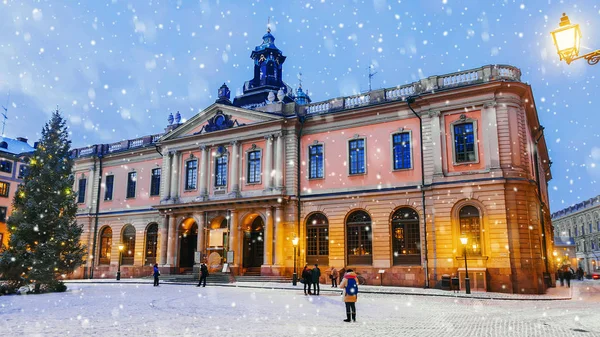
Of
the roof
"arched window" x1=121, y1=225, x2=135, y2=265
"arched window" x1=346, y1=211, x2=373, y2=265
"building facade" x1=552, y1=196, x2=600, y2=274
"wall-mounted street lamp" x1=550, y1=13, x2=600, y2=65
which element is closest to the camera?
"wall-mounted street lamp" x1=550, y1=13, x2=600, y2=65

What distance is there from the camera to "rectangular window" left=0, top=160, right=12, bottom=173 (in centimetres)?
5294

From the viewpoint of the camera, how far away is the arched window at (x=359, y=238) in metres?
29.4

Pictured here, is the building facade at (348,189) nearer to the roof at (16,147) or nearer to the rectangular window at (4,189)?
the rectangular window at (4,189)

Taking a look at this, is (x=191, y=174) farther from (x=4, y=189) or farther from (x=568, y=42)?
(x=568, y=42)

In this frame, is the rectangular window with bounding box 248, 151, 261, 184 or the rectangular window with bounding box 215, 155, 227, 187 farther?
the rectangular window with bounding box 215, 155, 227, 187

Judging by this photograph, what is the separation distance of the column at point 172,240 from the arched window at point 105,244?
8.67 m

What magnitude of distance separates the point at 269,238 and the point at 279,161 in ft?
17.1

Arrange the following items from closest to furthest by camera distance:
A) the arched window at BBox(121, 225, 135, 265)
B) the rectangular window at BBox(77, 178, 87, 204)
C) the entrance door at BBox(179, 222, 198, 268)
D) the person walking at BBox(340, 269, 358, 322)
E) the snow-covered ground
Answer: the snow-covered ground
the person walking at BBox(340, 269, 358, 322)
the entrance door at BBox(179, 222, 198, 268)
the arched window at BBox(121, 225, 135, 265)
the rectangular window at BBox(77, 178, 87, 204)

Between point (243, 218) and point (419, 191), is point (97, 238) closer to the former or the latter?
point (243, 218)

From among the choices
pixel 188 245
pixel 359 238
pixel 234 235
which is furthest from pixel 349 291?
pixel 188 245

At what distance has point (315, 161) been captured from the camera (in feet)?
106

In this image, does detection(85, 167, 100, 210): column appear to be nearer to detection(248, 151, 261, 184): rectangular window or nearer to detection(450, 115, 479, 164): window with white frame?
detection(248, 151, 261, 184): rectangular window

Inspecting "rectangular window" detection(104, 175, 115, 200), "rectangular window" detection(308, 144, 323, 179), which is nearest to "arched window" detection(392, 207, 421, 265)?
"rectangular window" detection(308, 144, 323, 179)

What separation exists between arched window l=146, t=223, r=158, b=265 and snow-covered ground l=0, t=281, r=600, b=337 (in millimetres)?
18569
